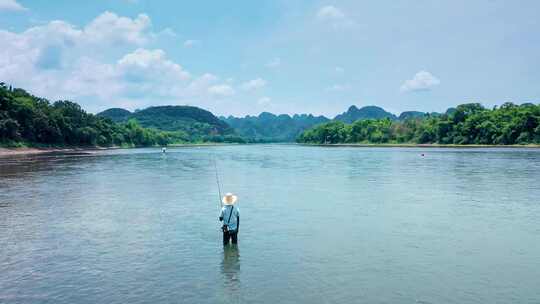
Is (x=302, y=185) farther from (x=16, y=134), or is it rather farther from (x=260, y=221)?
(x=16, y=134)

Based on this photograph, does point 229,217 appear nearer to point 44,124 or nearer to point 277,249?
point 277,249

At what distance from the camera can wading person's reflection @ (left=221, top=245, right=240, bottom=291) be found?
1315cm

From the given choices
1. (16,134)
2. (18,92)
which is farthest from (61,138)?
(16,134)

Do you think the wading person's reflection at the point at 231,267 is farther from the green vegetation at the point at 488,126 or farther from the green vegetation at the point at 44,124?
the green vegetation at the point at 488,126

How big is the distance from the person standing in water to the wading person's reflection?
16.5 inches

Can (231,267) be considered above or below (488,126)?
below

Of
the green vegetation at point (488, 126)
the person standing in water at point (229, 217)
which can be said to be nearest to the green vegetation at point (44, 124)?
the person standing in water at point (229, 217)

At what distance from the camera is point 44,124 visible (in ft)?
403

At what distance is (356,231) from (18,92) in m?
147

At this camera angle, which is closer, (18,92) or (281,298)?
(281,298)

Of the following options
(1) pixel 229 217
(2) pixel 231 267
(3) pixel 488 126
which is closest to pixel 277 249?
(1) pixel 229 217

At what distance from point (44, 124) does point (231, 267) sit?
124934 mm

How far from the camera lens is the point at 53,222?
73.7ft

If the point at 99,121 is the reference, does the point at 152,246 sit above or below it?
below
